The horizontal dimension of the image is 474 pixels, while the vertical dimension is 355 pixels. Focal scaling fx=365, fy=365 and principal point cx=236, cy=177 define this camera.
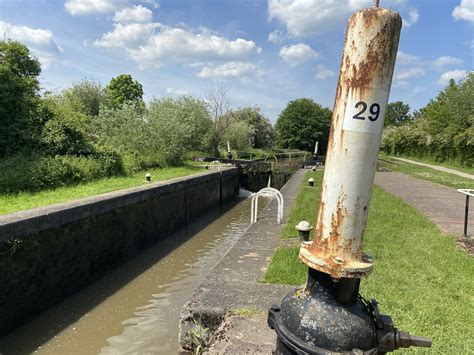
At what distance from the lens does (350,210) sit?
1.54 m

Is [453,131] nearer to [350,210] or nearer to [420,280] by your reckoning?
[420,280]

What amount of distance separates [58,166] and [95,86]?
99.5ft

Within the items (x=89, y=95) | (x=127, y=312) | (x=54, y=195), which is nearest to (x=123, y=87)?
(x=89, y=95)

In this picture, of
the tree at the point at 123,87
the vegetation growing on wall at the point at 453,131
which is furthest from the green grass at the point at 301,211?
the tree at the point at 123,87

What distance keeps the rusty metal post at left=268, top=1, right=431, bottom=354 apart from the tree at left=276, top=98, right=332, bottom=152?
5947 centimetres

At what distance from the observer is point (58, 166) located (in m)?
10.6

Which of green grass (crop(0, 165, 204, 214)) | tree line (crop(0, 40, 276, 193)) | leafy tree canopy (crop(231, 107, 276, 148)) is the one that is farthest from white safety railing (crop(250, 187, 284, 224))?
leafy tree canopy (crop(231, 107, 276, 148))

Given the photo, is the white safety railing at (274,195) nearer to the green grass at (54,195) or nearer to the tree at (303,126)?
the green grass at (54,195)

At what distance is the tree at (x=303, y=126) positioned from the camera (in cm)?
6103

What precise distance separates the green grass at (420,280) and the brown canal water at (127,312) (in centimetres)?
203

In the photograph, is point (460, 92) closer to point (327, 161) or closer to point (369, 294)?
point (369, 294)

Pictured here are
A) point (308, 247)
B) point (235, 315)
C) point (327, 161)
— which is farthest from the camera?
point (235, 315)

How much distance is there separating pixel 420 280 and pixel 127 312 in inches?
179

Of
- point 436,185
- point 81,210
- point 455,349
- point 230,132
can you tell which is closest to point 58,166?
point 81,210
